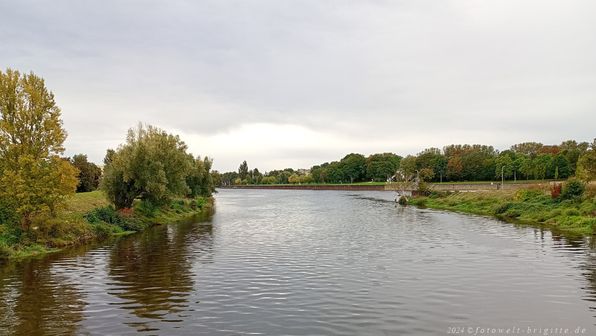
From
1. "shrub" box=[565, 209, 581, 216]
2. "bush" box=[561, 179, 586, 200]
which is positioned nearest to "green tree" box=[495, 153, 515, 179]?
"bush" box=[561, 179, 586, 200]

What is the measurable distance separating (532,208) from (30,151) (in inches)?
2069

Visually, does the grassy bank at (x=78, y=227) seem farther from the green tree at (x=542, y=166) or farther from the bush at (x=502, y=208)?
the green tree at (x=542, y=166)

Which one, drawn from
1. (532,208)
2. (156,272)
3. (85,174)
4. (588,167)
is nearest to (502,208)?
(532,208)

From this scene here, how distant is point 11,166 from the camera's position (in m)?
32.2

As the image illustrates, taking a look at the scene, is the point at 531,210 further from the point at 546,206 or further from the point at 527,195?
the point at 527,195

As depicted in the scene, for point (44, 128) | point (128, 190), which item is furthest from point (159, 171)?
point (44, 128)

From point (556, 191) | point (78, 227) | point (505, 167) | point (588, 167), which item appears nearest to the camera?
point (78, 227)

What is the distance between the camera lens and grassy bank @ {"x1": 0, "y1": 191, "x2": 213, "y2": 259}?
30.1 metres

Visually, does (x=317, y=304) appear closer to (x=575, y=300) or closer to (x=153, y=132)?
(x=575, y=300)

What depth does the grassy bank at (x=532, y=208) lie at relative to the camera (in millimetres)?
42150

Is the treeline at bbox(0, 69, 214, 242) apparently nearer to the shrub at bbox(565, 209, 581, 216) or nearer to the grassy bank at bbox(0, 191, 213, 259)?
the grassy bank at bbox(0, 191, 213, 259)

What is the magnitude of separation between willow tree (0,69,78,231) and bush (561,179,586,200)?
5116cm

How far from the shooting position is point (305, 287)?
67.2 ft

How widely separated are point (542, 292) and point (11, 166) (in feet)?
112
